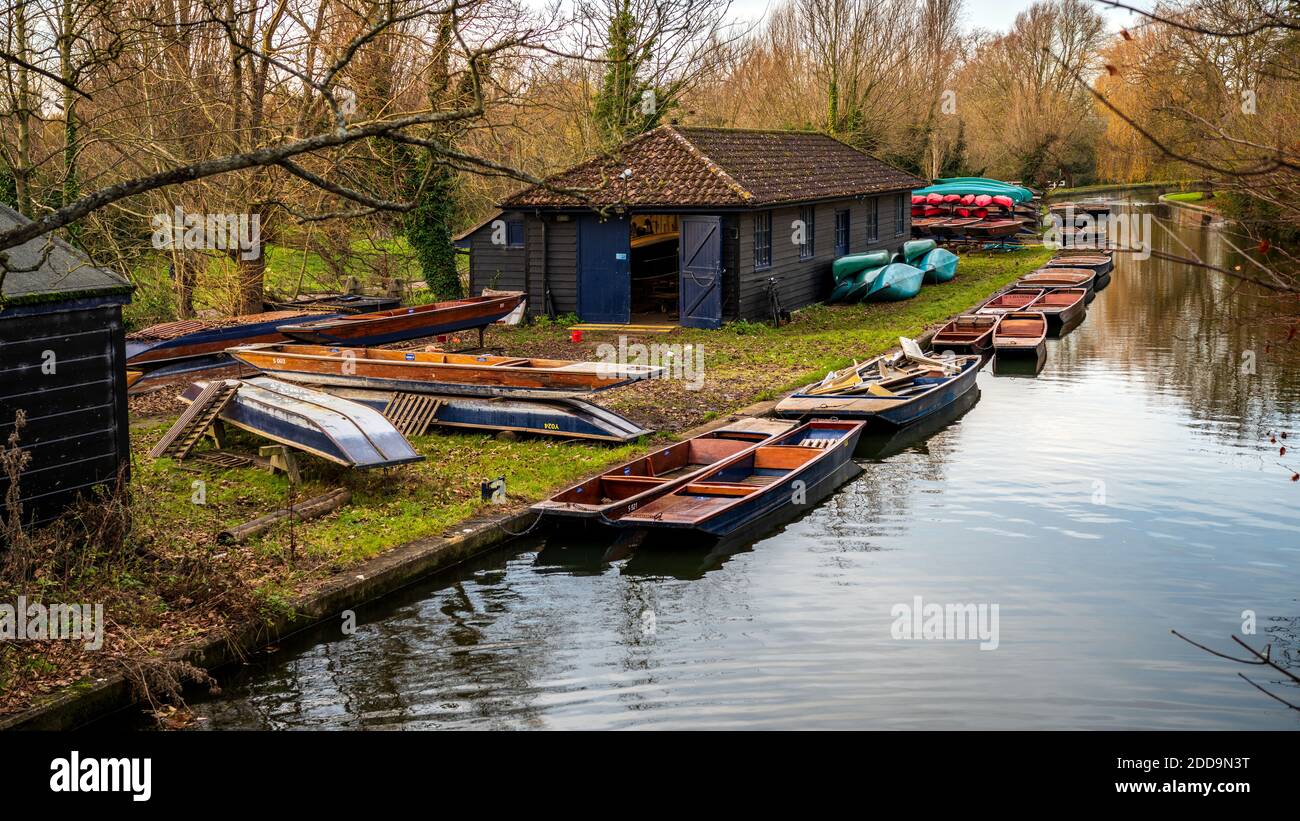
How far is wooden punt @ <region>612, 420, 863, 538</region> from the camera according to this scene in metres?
12.0

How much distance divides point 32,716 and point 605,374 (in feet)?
28.7

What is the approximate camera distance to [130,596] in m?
9.41

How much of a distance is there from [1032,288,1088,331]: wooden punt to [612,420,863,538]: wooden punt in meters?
13.3

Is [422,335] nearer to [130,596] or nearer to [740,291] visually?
[740,291]

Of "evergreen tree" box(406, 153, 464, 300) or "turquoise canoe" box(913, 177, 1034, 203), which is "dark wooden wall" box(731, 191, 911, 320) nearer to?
"evergreen tree" box(406, 153, 464, 300)

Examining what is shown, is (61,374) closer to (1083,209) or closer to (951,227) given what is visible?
(951,227)

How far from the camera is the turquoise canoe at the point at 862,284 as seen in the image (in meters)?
29.6

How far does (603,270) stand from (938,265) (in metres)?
12.8

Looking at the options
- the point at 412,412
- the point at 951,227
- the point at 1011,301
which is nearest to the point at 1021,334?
the point at 1011,301

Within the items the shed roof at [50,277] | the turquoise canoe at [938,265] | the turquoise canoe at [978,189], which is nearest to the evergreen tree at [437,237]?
the turquoise canoe at [938,265]

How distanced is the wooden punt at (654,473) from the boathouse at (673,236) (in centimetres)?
862

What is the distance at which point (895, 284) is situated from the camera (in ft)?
98.5

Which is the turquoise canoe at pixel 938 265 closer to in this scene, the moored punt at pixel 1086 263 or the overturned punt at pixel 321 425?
the moored punt at pixel 1086 263
